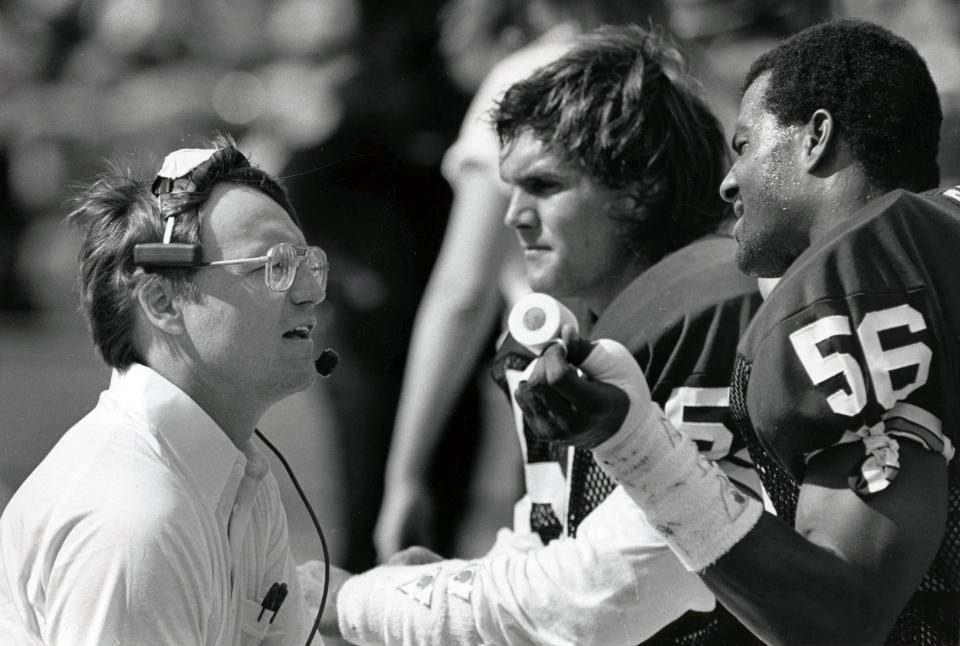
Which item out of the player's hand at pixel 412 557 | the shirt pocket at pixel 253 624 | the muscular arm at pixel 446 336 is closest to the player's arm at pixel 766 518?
the shirt pocket at pixel 253 624

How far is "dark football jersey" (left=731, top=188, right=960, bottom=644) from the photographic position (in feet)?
6.05

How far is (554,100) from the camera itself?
2.96 metres

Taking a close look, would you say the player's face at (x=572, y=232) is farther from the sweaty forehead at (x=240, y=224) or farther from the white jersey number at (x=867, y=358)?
the white jersey number at (x=867, y=358)

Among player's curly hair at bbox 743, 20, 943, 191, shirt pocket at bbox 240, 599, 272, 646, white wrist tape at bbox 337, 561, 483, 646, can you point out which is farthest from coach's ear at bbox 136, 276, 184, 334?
player's curly hair at bbox 743, 20, 943, 191

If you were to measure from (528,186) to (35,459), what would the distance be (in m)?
1.77

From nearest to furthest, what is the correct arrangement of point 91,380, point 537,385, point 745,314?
point 537,385 < point 745,314 < point 91,380

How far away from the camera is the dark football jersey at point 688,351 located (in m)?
2.54

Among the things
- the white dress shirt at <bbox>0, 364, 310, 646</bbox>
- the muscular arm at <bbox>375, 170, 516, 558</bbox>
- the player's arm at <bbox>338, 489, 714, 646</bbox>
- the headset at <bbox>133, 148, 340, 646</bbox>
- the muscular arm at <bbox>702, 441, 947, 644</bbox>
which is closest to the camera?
the muscular arm at <bbox>702, 441, 947, 644</bbox>

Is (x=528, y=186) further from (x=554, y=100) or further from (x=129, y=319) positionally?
(x=129, y=319)

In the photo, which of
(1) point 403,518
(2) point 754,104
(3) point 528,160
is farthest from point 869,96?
(1) point 403,518

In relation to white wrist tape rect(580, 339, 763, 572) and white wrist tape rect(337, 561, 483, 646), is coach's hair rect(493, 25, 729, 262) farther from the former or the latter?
white wrist tape rect(580, 339, 763, 572)

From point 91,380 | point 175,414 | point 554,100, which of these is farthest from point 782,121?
point 91,380

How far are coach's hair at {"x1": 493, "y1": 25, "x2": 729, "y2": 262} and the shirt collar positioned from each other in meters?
1.03

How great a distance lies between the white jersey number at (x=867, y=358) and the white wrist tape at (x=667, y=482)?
0.64 feet
